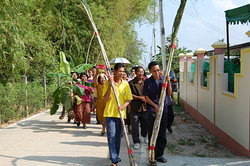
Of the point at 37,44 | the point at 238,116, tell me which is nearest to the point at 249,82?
the point at 238,116

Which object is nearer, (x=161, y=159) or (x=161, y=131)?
(x=161, y=131)

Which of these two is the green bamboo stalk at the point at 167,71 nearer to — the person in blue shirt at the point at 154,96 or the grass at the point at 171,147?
the person in blue shirt at the point at 154,96

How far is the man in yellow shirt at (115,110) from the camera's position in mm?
4945

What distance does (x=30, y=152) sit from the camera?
6.01m

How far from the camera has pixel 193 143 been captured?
23.1 feet

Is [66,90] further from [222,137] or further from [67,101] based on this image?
[222,137]

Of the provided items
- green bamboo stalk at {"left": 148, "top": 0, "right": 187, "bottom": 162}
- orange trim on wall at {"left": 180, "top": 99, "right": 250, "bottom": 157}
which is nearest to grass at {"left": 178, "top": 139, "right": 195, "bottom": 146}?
orange trim on wall at {"left": 180, "top": 99, "right": 250, "bottom": 157}

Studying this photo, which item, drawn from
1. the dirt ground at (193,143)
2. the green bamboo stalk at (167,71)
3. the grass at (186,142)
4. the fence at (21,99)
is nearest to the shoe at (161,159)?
the green bamboo stalk at (167,71)

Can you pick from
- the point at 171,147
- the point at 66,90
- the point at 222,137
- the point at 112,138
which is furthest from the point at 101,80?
the point at 222,137

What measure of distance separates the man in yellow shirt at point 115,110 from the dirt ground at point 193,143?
1.51 m

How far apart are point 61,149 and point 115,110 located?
182 cm

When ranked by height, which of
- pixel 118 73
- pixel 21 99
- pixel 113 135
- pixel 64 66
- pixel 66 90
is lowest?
pixel 113 135

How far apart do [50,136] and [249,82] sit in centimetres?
442

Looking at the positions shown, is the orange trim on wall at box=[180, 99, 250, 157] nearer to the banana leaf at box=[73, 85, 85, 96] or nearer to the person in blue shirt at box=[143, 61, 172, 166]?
the person in blue shirt at box=[143, 61, 172, 166]
